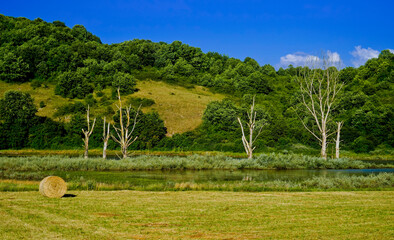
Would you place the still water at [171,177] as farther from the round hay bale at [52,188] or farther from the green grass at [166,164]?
the round hay bale at [52,188]

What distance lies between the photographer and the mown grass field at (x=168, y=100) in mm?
89562

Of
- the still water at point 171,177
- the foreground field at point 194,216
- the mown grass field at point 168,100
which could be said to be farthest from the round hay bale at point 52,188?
the mown grass field at point 168,100

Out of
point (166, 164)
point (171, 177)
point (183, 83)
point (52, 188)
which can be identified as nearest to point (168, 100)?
point (183, 83)

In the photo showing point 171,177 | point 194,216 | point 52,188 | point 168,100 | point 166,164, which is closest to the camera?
point 194,216

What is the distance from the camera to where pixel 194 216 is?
1346cm

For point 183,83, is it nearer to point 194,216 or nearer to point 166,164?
point 166,164

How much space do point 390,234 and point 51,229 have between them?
9.54 metres

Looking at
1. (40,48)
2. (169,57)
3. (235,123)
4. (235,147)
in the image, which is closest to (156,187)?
(235,147)

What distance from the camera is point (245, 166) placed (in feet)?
138

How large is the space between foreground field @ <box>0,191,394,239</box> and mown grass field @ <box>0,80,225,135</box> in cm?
6828

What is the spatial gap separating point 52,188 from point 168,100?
281ft

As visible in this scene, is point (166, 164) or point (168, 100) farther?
point (168, 100)

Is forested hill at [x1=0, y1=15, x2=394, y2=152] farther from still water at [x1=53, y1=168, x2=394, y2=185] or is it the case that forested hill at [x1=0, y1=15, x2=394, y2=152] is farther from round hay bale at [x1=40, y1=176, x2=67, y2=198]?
round hay bale at [x1=40, y1=176, x2=67, y2=198]

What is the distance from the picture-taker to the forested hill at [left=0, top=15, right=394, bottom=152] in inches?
2911
